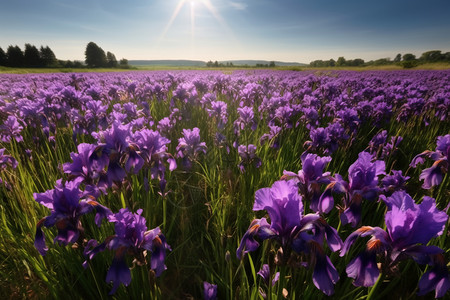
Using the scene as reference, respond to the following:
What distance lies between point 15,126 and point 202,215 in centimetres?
375

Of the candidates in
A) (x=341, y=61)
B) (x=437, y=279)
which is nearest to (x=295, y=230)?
(x=437, y=279)

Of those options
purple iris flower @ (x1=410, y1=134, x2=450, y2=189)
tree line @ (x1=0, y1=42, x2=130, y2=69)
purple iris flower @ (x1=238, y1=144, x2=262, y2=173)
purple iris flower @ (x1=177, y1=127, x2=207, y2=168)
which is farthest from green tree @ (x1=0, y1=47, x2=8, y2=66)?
purple iris flower @ (x1=410, y1=134, x2=450, y2=189)

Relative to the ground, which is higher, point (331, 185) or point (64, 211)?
point (331, 185)

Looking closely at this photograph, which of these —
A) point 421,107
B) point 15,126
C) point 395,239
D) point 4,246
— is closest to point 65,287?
point 4,246

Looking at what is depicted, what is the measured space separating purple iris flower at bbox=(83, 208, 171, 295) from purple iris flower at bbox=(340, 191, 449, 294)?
110 centimetres

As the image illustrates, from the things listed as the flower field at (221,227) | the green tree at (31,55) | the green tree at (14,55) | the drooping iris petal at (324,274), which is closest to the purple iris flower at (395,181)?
the flower field at (221,227)

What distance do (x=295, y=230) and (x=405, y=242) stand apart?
573 mm

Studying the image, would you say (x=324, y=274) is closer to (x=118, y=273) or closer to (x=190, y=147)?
(x=118, y=273)

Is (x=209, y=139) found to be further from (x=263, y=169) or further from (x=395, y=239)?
(x=395, y=239)

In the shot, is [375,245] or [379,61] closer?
[375,245]

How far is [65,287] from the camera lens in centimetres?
199

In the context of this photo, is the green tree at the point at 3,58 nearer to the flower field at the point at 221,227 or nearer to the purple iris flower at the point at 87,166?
the flower field at the point at 221,227

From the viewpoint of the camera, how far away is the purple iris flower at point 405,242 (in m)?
1.16

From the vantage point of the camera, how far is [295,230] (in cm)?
125
